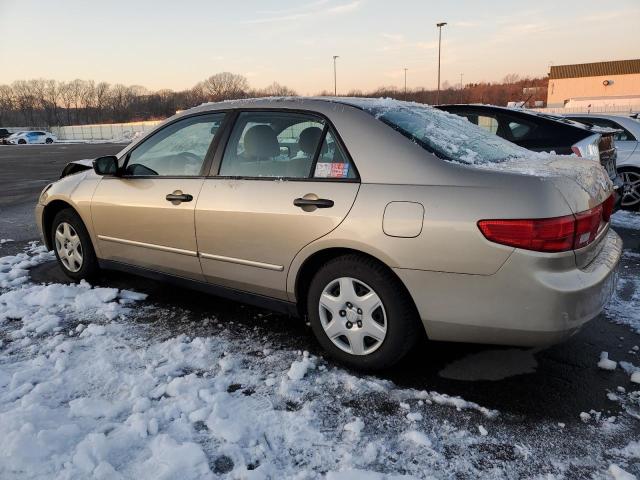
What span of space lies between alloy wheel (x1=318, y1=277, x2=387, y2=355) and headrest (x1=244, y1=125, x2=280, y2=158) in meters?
0.98

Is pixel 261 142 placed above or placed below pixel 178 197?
above

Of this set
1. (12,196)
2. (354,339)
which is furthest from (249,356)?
(12,196)

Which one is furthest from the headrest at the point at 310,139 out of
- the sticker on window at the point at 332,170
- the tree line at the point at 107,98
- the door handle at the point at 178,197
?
the tree line at the point at 107,98

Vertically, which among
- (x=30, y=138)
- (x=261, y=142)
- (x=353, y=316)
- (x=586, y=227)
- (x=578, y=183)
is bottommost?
(x=30, y=138)

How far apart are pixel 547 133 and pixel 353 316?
4423mm

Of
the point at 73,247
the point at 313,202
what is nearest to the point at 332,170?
the point at 313,202

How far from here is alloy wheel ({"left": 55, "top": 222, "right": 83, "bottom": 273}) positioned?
453 cm

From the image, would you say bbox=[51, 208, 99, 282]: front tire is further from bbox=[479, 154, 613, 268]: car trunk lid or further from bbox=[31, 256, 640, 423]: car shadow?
bbox=[479, 154, 613, 268]: car trunk lid

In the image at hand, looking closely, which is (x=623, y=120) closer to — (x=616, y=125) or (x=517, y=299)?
(x=616, y=125)

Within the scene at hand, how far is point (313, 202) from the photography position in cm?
288

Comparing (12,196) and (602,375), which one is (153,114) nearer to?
(12,196)

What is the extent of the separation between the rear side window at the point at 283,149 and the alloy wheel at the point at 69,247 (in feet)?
6.35

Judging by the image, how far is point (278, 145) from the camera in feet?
10.7

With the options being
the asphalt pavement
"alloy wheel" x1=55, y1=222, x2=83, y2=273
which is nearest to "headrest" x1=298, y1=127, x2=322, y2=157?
the asphalt pavement
